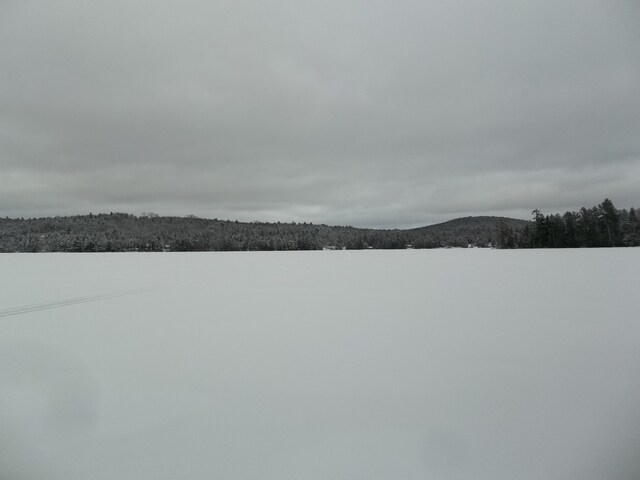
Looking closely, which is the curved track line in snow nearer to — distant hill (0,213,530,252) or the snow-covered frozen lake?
the snow-covered frozen lake

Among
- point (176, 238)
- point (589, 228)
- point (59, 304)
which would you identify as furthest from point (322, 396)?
point (176, 238)

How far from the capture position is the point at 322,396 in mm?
4008

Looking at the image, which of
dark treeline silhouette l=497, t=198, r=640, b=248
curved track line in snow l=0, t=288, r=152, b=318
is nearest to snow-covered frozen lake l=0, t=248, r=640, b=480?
curved track line in snow l=0, t=288, r=152, b=318

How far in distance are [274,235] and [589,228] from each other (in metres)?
73.7

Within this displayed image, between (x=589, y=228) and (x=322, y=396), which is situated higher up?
(x=589, y=228)

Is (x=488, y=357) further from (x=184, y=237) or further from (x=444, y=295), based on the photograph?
(x=184, y=237)

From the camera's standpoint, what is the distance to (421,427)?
338cm

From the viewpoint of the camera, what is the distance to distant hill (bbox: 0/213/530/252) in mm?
80250

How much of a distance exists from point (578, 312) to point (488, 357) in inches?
180

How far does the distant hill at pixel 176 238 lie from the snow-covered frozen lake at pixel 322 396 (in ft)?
250

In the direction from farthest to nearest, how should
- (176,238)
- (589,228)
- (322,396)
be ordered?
(176,238)
(589,228)
(322,396)

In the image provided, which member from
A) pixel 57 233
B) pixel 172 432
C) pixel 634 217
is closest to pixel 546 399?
pixel 172 432

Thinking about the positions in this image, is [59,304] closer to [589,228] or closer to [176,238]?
[589,228]

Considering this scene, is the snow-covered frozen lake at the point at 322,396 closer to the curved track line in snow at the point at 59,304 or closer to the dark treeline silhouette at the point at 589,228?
the curved track line in snow at the point at 59,304
